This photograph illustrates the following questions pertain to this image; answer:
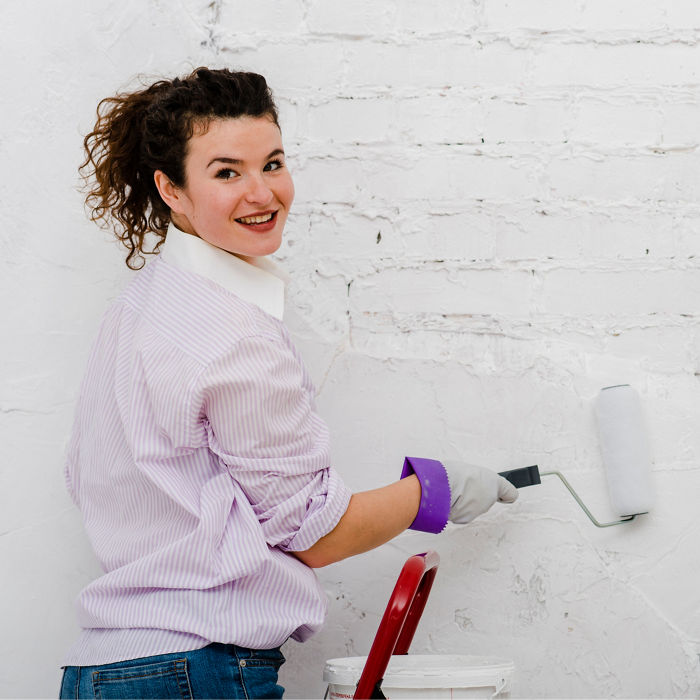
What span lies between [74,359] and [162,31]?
0.55 m

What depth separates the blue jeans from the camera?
993mm

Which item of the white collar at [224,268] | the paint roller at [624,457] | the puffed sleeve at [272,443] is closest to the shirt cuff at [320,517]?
the puffed sleeve at [272,443]

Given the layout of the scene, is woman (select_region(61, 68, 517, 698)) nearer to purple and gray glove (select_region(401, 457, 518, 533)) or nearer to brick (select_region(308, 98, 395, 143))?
purple and gray glove (select_region(401, 457, 518, 533))

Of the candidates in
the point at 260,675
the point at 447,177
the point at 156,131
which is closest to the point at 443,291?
the point at 447,177

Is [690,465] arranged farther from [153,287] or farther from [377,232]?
[153,287]

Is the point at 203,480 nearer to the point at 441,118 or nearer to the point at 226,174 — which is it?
the point at 226,174

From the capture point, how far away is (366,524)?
3.55ft

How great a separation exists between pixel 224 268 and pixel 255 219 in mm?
77

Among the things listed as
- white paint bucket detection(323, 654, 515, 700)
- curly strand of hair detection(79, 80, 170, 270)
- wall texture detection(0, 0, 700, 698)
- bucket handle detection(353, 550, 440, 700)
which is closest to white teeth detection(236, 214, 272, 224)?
curly strand of hair detection(79, 80, 170, 270)

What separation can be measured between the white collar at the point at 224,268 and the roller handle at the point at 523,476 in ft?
1.40

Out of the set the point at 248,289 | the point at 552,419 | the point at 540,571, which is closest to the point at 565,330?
the point at 552,419

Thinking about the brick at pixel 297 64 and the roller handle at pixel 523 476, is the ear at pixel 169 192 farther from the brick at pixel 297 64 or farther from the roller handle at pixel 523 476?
the roller handle at pixel 523 476

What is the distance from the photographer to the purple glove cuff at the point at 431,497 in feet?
3.72

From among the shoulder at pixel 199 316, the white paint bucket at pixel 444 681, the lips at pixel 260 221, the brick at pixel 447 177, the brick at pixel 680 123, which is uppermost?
the brick at pixel 680 123
